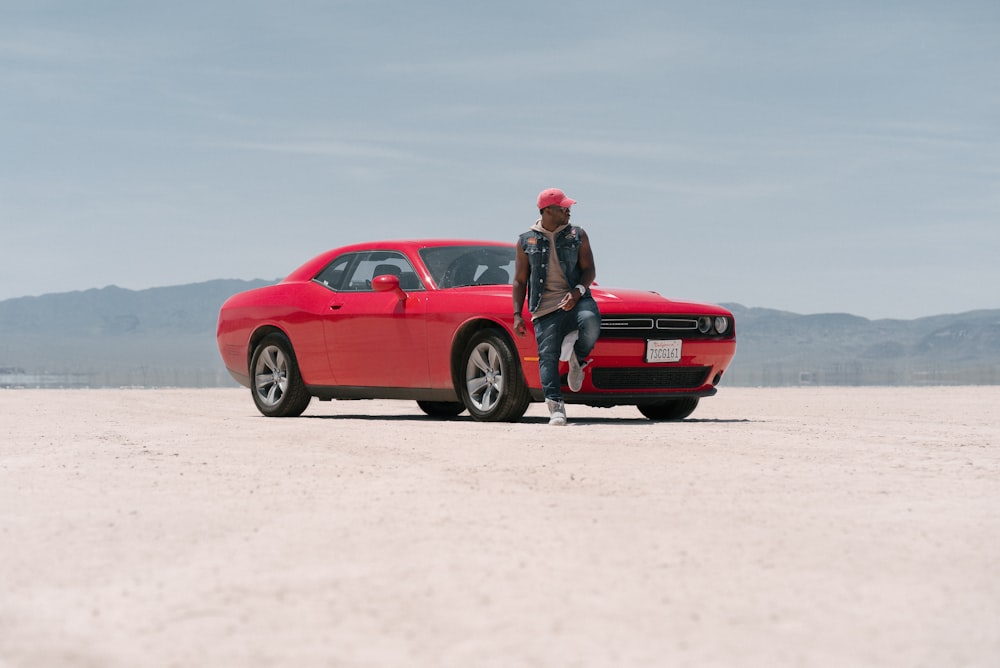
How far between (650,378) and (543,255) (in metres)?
1.41

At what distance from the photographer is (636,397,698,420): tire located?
480 inches

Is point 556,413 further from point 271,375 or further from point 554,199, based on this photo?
point 271,375

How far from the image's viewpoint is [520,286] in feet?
34.3

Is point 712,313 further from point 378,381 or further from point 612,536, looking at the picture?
point 612,536

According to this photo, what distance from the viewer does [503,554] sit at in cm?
489

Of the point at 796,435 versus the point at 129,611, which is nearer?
the point at 129,611

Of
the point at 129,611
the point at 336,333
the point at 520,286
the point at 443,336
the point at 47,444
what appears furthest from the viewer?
the point at 336,333

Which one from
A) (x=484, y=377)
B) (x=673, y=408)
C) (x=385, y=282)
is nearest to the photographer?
(x=484, y=377)

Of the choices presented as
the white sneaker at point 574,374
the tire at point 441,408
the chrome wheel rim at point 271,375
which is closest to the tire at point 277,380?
the chrome wheel rim at point 271,375

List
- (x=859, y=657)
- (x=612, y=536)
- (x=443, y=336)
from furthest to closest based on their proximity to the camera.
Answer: (x=443, y=336) < (x=612, y=536) < (x=859, y=657)

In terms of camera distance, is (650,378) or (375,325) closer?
(650,378)

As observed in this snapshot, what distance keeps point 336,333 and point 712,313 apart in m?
3.31

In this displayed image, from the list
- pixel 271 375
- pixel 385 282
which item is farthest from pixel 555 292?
pixel 271 375

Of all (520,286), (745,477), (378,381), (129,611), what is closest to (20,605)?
(129,611)
